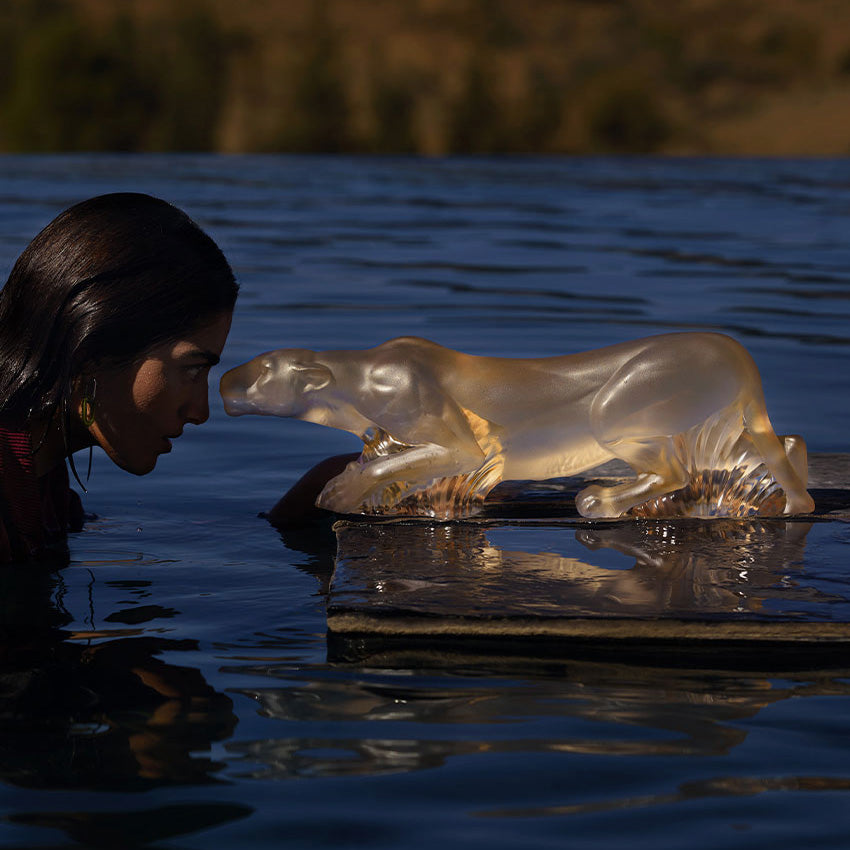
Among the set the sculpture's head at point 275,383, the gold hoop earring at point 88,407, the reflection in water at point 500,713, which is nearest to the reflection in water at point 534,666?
the reflection in water at point 500,713

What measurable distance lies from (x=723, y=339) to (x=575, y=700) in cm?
111

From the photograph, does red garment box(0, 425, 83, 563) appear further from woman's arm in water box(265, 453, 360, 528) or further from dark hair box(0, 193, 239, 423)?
woman's arm in water box(265, 453, 360, 528)

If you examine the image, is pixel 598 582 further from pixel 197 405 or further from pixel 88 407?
pixel 88 407

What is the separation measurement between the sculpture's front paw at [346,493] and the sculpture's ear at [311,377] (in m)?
0.24

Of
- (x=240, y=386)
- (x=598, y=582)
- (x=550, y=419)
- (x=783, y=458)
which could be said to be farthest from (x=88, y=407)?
(x=783, y=458)

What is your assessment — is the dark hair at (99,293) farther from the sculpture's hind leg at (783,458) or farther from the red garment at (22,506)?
the sculpture's hind leg at (783,458)

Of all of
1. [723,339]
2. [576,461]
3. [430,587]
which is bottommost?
[430,587]

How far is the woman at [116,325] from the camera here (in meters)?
3.18

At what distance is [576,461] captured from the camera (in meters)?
3.47

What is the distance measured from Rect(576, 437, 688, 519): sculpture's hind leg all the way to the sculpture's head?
2.27ft

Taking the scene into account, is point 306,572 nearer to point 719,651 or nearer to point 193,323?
point 193,323

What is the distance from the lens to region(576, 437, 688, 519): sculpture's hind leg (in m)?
3.40

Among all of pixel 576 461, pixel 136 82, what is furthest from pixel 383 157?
pixel 576 461

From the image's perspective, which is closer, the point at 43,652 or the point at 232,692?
the point at 232,692
